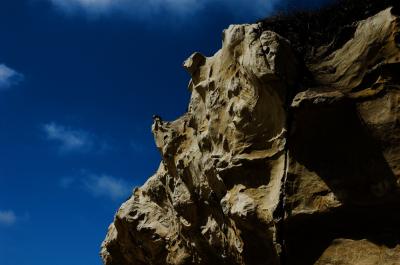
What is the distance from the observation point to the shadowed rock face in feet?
25.8

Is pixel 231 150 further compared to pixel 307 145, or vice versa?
pixel 231 150

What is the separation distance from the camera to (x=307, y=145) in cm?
836

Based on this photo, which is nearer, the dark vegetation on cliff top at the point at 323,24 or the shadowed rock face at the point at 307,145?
the shadowed rock face at the point at 307,145

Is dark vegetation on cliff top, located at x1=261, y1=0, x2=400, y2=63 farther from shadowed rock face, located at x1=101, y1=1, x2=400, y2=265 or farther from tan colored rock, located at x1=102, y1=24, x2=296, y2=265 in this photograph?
tan colored rock, located at x1=102, y1=24, x2=296, y2=265

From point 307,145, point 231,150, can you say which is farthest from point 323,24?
point 231,150

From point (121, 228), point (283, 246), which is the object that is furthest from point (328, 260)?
point (121, 228)

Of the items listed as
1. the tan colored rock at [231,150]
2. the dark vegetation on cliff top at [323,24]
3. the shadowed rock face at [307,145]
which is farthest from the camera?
the dark vegetation on cliff top at [323,24]

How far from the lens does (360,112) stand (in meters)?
8.02

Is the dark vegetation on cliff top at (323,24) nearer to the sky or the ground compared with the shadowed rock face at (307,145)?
nearer to the sky

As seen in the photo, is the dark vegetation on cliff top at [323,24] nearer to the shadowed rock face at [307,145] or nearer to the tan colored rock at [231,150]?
the shadowed rock face at [307,145]

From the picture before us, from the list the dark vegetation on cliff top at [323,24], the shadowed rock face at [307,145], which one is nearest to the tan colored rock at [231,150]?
the shadowed rock face at [307,145]

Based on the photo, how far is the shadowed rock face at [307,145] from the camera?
25.8 ft

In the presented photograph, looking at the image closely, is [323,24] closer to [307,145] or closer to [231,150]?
[307,145]

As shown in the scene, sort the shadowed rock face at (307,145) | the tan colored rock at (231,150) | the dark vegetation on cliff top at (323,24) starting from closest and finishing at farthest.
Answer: the shadowed rock face at (307,145) < the tan colored rock at (231,150) < the dark vegetation on cliff top at (323,24)
